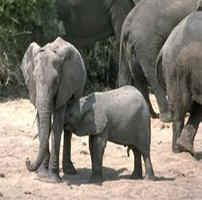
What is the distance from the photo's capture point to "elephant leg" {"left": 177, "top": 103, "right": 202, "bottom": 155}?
9.70 meters

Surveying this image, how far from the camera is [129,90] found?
28.2 ft

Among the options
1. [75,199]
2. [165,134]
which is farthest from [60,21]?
[75,199]

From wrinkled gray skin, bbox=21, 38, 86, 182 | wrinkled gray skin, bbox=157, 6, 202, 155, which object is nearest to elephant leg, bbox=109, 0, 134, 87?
wrinkled gray skin, bbox=157, 6, 202, 155

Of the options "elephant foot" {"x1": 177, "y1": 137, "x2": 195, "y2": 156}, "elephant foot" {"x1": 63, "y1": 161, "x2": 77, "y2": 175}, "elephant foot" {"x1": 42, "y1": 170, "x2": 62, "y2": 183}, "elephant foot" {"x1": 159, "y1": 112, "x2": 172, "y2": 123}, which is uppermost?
"elephant foot" {"x1": 42, "y1": 170, "x2": 62, "y2": 183}

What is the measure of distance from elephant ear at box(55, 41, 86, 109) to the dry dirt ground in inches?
32.3

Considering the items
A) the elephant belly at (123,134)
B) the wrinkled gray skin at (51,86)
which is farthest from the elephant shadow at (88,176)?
the elephant belly at (123,134)

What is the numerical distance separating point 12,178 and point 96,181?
31.9 inches

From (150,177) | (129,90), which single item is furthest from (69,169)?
(129,90)

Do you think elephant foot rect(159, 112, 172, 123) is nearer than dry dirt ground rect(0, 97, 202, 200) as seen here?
No

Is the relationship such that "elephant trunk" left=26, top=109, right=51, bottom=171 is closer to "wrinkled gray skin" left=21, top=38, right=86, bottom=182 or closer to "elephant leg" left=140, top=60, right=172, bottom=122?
"wrinkled gray skin" left=21, top=38, right=86, bottom=182

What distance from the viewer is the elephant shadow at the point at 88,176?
27.7ft

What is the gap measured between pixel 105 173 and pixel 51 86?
1.31m

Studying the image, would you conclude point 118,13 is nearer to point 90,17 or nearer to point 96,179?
point 90,17

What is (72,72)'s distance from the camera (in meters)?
8.21
